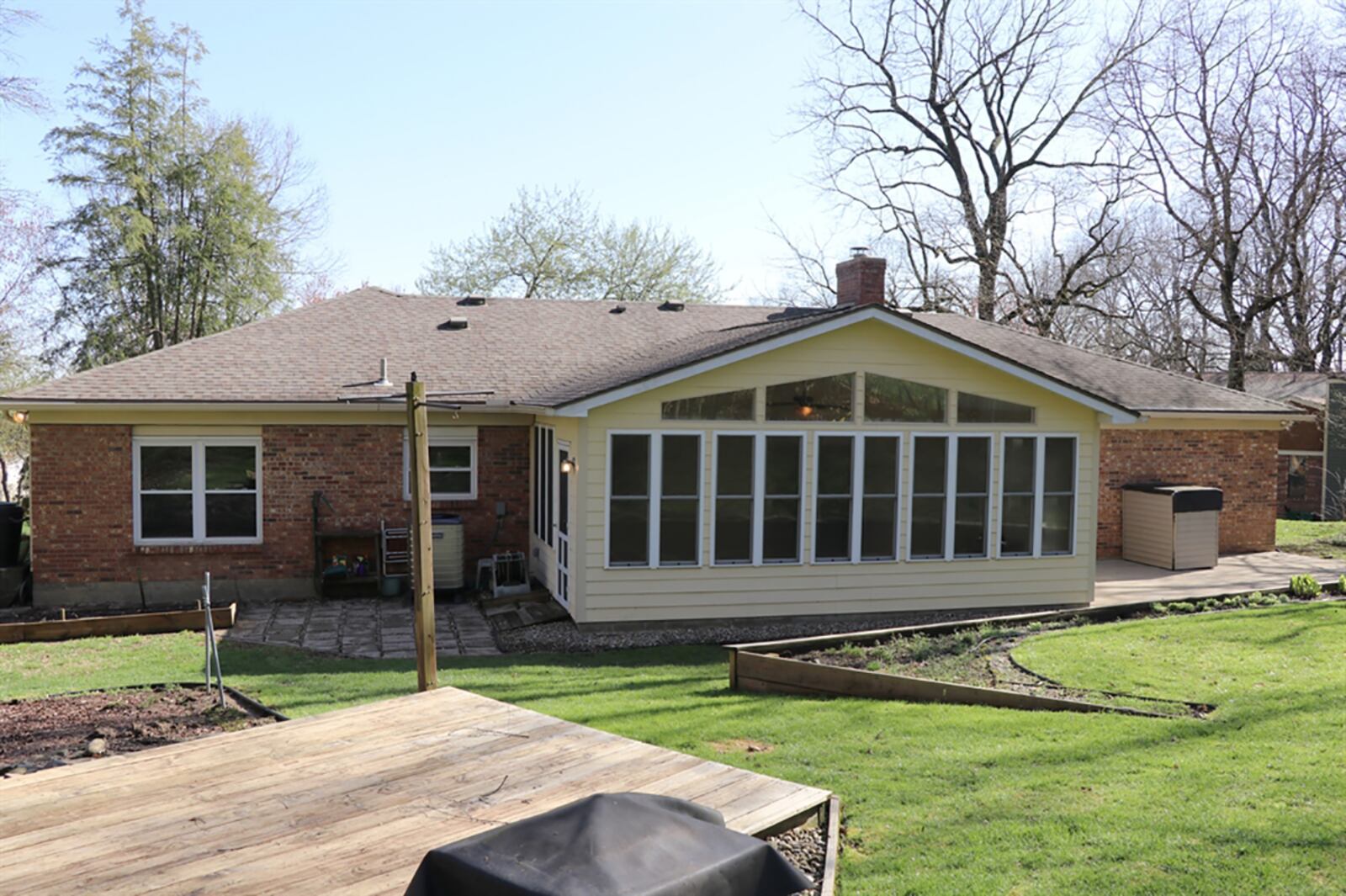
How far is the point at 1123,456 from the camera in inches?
720

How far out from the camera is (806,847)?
17.6 feet

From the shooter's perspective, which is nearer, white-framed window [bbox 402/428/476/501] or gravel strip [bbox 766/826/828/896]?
gravel strip [bbox 766/826/828/896]

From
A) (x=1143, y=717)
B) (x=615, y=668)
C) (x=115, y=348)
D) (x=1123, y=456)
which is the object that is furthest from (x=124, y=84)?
(x=1143, y=717)

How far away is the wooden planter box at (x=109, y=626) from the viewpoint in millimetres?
11914

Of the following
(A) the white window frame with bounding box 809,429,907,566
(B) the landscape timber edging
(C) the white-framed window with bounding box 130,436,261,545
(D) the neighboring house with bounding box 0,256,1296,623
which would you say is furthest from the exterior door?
(C) the white-framed window with bounding box 130,436,261,545

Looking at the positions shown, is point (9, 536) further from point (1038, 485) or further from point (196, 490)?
point (1038, 485)

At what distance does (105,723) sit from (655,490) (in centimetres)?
635

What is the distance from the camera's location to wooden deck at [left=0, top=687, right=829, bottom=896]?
161 inches

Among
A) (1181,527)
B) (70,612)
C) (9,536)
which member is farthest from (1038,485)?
(9,536)

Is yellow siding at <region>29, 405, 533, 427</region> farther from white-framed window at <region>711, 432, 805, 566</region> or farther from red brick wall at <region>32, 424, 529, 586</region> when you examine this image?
white-framed window at <region>711, 432, 805, 566</region>

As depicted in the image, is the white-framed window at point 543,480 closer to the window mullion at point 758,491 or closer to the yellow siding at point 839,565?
the yellow siding at point 839,565

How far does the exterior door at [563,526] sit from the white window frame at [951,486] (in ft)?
14.5

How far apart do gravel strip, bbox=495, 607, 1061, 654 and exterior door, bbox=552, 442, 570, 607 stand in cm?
56

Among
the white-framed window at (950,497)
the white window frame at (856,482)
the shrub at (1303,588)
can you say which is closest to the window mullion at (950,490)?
the white-framed window at (950,497)
